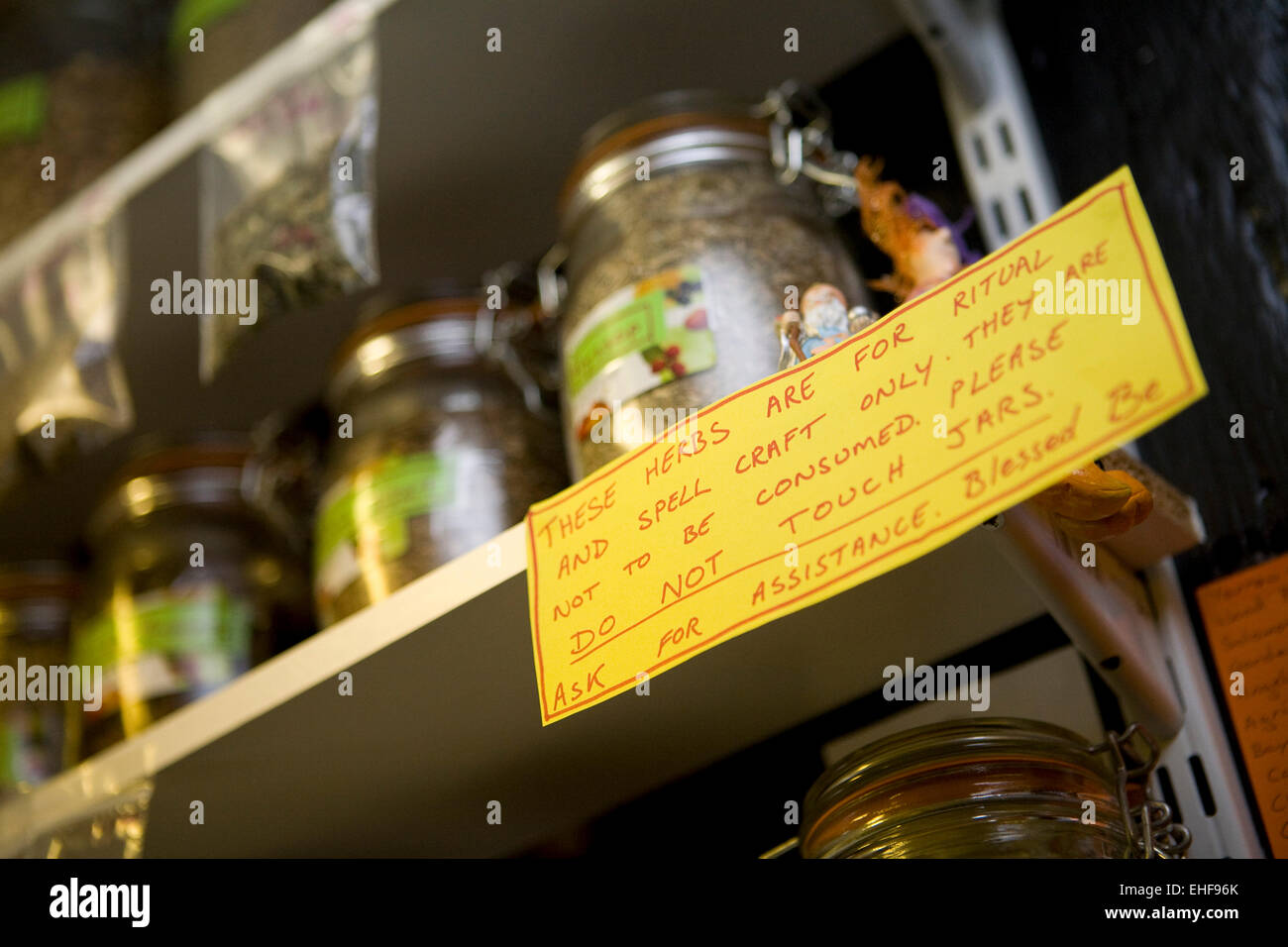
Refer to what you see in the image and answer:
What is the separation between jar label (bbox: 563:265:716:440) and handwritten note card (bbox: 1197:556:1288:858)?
316mm

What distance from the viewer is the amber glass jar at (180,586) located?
865 mm

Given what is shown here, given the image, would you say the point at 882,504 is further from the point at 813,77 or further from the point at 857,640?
the point at 813,77

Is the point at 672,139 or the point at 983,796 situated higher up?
the point at 672,139

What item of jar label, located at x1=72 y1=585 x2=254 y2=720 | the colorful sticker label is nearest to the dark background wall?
jar label, located at x1=72 y1=585 x2=254 y2=720

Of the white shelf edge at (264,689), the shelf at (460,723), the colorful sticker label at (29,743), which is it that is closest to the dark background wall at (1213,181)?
the shelf at (460,723)

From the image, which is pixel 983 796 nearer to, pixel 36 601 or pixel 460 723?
pixel 460 723

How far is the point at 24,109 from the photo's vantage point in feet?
3.78

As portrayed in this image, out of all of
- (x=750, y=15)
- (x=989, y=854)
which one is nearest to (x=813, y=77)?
(x=750, y=15)

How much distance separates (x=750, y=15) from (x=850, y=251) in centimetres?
23

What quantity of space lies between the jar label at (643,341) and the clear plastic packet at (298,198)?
0.69 ft

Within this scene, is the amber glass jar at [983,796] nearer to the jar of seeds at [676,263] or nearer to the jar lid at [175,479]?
the jar of seeds at [676,263]

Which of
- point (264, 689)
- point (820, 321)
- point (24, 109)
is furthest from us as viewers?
point (24, 109)

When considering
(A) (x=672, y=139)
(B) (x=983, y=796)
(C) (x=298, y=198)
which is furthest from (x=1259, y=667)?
(C) (x=298, y=198)

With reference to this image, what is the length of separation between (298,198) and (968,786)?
583 millimetres
